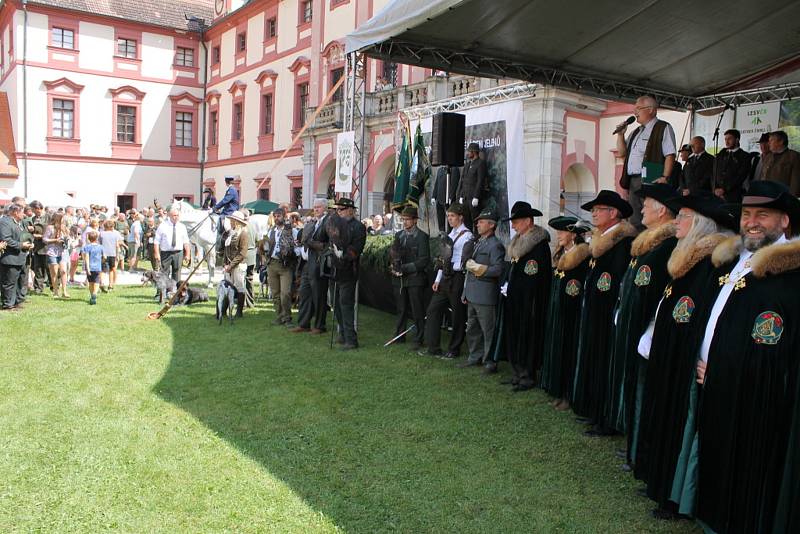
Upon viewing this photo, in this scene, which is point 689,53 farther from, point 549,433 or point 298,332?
point 298,332

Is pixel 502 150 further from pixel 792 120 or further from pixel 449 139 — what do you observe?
pixel 792 120

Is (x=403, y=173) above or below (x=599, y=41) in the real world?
below

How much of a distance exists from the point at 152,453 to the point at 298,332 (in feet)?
17.0

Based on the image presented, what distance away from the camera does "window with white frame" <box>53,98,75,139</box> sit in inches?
1414

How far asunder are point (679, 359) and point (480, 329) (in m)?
4.32

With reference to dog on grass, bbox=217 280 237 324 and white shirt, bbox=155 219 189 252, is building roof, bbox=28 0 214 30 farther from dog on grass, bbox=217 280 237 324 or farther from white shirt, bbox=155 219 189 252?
dog on grass, bbox=217 280 237 324

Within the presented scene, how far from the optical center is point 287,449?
5359mm

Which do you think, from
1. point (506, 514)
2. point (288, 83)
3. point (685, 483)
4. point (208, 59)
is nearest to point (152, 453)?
point (506, 514)

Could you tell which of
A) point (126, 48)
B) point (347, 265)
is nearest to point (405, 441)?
point (347, 265)

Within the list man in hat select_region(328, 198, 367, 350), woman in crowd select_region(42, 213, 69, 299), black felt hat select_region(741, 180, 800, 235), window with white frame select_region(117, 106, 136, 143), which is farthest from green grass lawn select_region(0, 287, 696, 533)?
window with white frame select_region(117, 106, 136, 143)

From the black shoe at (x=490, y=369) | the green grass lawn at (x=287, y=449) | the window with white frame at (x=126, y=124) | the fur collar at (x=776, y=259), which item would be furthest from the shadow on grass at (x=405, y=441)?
the window with white frame at (x=126, y=124)

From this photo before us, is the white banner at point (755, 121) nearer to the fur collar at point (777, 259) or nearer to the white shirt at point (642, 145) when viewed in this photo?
the white shirt at point (642, 145)

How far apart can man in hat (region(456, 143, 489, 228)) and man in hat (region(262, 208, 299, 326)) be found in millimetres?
2853

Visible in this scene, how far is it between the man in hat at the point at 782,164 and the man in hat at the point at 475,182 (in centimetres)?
390
